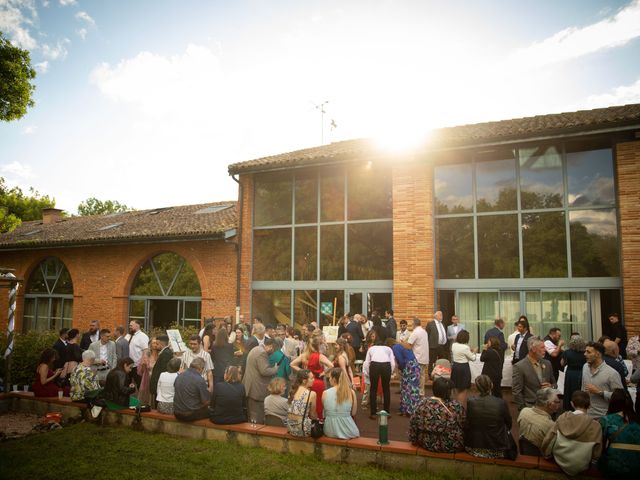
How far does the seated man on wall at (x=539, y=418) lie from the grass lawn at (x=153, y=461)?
1356 millimetres

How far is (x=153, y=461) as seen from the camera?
6.29 meters

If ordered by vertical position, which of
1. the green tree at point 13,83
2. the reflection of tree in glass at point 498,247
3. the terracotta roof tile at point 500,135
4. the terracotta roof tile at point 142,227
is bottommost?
the reflection of tree in glass at point 498,247

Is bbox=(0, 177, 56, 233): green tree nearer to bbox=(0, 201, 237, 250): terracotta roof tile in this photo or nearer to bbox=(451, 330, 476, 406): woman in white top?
bbox=(0, 201, 237, 250): terracotta roof tile

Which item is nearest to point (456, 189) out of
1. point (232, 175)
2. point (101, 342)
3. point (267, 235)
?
point (267, 235)

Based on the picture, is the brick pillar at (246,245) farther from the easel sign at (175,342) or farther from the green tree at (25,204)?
the green tree at (25,204)

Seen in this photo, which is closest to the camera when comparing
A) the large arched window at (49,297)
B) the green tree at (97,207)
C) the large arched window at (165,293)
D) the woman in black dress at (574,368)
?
the woman in black dress at (574,368)

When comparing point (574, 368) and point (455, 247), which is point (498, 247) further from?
point (574, 368)

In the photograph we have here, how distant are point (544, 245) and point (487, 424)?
724 centimetres

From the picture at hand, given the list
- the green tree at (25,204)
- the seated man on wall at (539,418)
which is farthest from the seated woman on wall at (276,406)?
the green tree at (25,204)

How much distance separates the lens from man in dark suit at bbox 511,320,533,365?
29.1 ft

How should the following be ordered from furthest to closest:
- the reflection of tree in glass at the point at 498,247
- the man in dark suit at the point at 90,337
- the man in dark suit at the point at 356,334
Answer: the reflection of tree in glass at the point at 498,247 → the man in dark suit at the point at 356,334 → the man in dark suit at the point at 90,337

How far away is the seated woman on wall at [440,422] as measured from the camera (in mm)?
5742

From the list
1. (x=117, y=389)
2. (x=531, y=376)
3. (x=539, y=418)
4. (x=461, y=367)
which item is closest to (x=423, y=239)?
(x=461, y=367)

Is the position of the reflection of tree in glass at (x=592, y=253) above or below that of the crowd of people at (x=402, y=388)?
above
